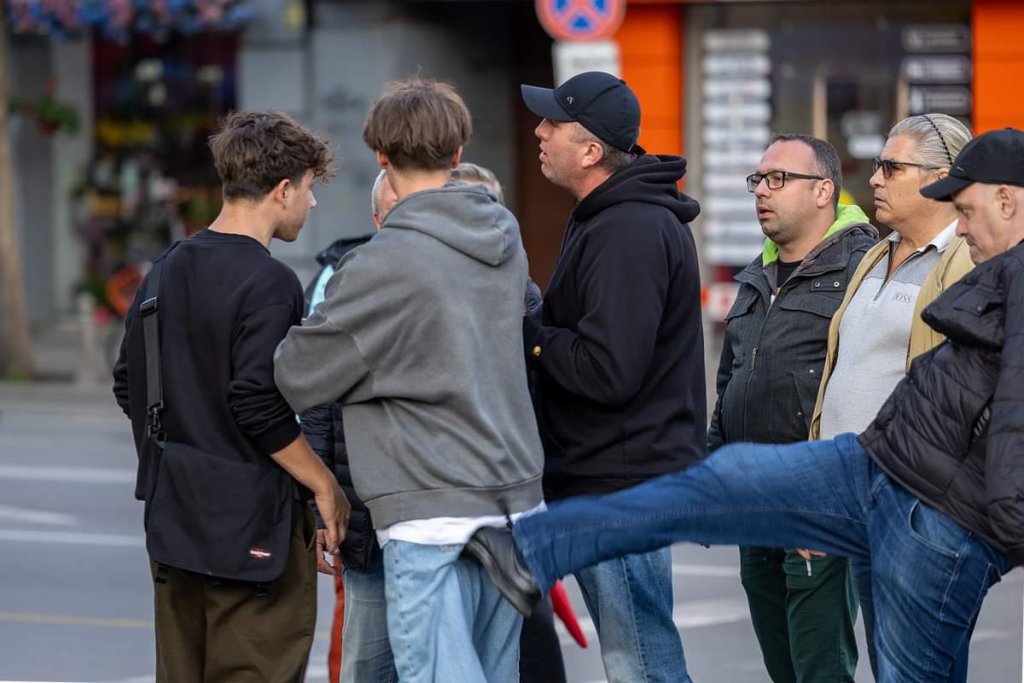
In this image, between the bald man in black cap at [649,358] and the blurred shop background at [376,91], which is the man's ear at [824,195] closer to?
the bald man in black cap at [649,358]

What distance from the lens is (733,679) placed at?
6406 mm

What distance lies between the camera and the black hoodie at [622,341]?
4059 millimetres

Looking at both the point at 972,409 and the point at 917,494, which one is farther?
the point at 917,494

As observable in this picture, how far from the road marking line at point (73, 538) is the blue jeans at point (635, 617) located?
5.55 metres

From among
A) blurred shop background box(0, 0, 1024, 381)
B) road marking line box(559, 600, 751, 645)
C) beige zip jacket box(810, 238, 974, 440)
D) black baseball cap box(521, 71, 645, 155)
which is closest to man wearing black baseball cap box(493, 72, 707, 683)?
black baseball cap box(521, 71, 645, 155)

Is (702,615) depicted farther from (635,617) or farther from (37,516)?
(37,516)

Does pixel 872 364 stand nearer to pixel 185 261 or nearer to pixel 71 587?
pixel 185 261

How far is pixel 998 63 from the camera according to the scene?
15.3 meters

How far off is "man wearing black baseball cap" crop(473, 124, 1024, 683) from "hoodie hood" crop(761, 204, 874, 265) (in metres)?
1.21

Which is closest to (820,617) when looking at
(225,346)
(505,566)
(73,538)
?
(505,566)

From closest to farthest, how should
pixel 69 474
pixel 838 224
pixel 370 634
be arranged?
pixel 370 634, pixel 838 224, pixel 69 474

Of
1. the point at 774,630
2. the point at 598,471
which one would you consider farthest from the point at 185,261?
the point at 774,630

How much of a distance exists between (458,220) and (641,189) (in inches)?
26.1

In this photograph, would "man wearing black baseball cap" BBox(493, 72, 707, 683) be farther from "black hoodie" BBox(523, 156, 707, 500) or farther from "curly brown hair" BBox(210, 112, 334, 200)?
"curly brown hair" BBox(210, 112, 334, 200)
